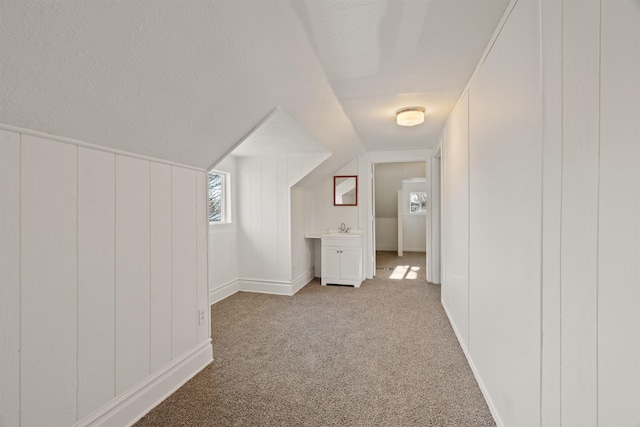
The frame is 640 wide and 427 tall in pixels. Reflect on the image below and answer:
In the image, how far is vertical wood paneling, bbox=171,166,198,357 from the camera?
78.6 inches

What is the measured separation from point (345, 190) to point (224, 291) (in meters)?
2.39

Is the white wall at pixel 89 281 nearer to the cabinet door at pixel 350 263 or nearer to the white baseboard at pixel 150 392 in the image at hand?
the white baseboard at pixel 150 392

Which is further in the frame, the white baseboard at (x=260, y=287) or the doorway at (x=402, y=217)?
the doorway at (x=402, y=217)

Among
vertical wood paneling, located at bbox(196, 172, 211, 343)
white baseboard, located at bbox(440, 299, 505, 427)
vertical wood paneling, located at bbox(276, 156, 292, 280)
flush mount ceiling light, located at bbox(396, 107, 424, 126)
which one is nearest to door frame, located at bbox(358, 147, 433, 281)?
vertical wood paneling, located at bbox(276, 156, 292, 280)

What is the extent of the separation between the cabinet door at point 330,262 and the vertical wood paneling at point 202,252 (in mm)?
2441

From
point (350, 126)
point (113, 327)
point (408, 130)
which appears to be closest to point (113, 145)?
point (113, 327)

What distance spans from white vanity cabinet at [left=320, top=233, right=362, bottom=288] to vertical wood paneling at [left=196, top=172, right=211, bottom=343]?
8.02 ft

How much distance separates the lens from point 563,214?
3.16 feet

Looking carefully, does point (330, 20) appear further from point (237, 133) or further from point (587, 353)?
point (587, 353)

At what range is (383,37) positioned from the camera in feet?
5.47

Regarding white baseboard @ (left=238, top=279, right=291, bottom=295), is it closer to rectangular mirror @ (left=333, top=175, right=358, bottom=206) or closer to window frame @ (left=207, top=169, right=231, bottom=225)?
window frame @ (left=207, top=169, right=231, bottom=225)

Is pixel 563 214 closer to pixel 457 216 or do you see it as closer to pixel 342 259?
pixel 457 216

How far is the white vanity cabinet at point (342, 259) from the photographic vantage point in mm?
4484

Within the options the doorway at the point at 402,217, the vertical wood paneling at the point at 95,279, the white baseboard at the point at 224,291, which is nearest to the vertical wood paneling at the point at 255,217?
the white baseboard at the point at 224,291
